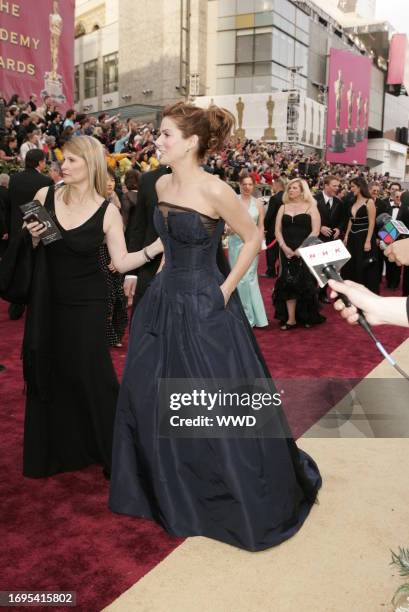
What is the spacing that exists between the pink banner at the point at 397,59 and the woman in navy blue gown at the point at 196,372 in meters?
69.3

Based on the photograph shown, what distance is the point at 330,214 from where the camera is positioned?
31.1 ft

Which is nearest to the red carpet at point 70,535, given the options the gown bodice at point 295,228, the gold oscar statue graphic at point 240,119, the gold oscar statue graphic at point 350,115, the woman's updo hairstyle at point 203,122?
the woman's updo hairstyle at point 203,122

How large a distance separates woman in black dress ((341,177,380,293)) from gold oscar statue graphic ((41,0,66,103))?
16.4 metres

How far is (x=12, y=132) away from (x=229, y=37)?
2872 centimetres

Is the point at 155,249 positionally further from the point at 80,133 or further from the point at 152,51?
the point at 152,51

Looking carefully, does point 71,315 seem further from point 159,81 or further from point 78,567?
point 159,81

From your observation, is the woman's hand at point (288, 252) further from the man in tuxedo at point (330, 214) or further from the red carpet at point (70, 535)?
the red carpet at point (70, 535)

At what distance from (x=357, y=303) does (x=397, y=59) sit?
70.9m

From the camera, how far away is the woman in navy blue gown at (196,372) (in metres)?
2.80

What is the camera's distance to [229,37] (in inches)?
1555

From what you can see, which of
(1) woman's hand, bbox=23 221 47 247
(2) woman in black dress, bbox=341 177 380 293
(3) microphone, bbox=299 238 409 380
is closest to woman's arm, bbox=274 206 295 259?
(2) woman in black dress, bbox=341 177 380 293

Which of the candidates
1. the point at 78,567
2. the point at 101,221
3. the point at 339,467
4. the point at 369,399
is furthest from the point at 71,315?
the point at 369,399

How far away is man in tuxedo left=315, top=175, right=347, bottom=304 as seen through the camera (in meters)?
8.94

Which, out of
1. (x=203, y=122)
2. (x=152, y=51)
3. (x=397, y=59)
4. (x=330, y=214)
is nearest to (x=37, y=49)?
(x=330, y=214)
